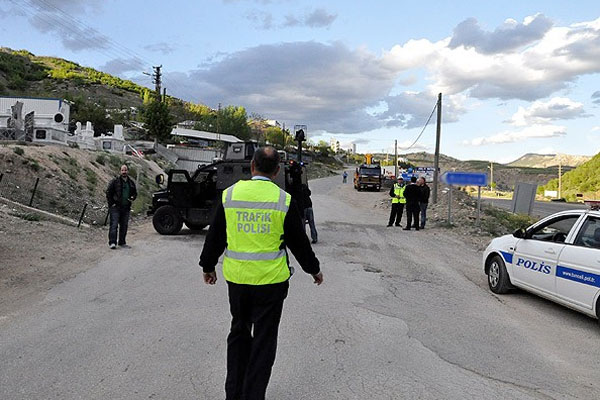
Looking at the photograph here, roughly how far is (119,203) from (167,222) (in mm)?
2719

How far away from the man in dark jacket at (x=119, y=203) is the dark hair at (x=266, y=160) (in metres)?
9.06

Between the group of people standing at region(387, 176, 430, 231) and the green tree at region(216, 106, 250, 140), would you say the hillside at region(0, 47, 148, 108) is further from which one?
the group of people standing at region(387, 176, 430, 231)

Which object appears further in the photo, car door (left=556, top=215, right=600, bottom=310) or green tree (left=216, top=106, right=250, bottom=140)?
green tree (left=216, top=106, right=250, bottom=140)

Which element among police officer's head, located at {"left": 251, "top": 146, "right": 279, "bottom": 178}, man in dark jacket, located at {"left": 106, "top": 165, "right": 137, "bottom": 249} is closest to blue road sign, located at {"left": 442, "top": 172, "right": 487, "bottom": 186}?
man in dark jacket, located at {"left": 106, "top": 165, "right": 137, "bottom": 249}

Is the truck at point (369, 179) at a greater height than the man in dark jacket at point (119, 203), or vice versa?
the truck at point (369, 179)

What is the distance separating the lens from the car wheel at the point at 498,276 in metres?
8.36

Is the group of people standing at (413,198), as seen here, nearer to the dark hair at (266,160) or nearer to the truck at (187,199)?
the truck at (187,199)

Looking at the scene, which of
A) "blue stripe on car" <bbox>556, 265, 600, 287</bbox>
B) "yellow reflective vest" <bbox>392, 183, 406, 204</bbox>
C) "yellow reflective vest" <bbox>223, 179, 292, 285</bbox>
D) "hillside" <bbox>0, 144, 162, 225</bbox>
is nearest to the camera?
"yellow reflective vest" <bbox>223, 179, 292, 285</bbox>

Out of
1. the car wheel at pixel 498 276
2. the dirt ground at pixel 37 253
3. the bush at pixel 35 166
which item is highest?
the bush at pixel 35 166

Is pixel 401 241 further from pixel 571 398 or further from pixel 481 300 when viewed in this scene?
pixel 571 398

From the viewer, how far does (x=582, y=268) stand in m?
6.59

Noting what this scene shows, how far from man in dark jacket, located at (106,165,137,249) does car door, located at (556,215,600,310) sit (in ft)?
30.0

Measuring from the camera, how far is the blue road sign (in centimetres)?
1869

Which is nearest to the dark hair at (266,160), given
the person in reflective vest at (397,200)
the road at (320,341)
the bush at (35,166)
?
the road at (320,341)
